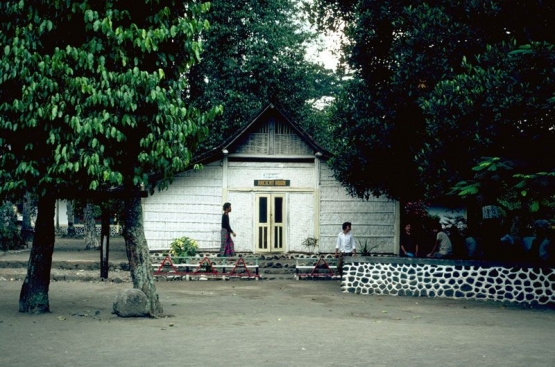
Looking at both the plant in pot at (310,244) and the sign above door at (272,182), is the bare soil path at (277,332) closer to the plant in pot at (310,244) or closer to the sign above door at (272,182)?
the plant in pot at (310,244)

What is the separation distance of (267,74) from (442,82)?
59.7 ft

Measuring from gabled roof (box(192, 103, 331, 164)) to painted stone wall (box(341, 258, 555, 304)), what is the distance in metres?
7.88

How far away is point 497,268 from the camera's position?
653 inches

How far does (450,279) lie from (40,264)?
29.0 feet

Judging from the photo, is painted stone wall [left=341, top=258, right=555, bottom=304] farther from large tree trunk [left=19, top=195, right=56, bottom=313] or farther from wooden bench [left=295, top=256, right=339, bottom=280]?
large tree trunk [left=19, top=195, right=56, bottom=313]

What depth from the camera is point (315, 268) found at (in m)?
21.1

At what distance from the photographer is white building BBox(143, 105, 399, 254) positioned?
83.0 ft

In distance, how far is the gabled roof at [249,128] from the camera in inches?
972

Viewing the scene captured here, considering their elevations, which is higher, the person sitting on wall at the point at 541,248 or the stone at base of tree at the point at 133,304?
the person sitting on wall at the point at 541,248

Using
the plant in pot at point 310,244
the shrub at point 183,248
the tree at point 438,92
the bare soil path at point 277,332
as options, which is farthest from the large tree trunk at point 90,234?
the bare soil path at point 277,332

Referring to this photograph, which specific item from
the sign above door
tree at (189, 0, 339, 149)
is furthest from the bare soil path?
tree at (189, 0, 339, 149)

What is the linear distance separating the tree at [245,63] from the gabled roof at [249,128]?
7.52m

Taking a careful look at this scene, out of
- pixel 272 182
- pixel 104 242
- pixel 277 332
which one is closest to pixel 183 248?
pixel 104 242

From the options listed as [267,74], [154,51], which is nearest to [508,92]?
[154,51]
